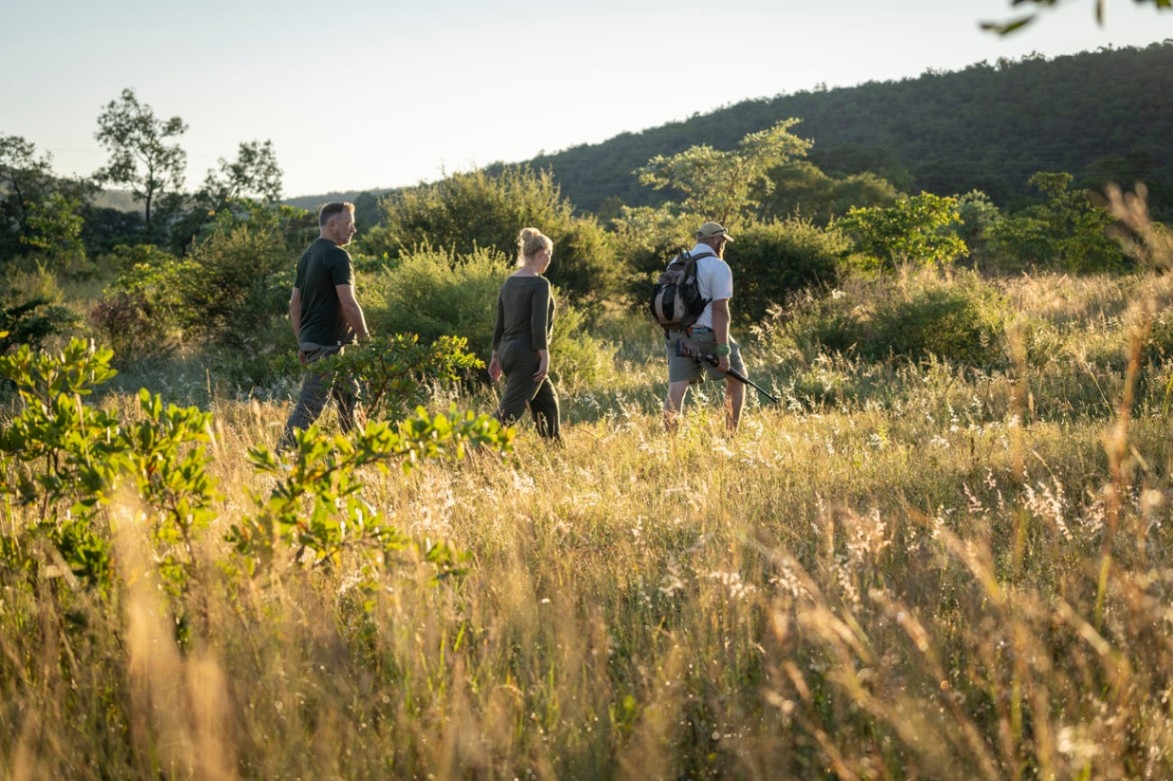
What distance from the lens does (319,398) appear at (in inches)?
230

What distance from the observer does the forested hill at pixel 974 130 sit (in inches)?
2026

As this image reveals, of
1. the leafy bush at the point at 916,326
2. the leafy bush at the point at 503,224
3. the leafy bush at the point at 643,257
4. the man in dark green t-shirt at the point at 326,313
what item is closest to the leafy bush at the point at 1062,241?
the leafy bush at the point at 643,257

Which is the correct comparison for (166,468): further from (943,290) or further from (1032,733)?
(943,290)

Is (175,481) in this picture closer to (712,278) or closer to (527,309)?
(527,309)

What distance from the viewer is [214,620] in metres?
2.47

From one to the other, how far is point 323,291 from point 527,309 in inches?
55.0

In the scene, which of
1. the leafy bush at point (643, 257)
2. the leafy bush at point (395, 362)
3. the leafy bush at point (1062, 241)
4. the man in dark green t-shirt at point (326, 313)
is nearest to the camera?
the leafy bush at point (395, 362)

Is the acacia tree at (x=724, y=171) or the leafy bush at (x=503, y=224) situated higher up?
the acacia tree at (x=724, y=171)

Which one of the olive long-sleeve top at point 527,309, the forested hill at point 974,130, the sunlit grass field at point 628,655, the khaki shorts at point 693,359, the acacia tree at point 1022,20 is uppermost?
the forested hill at point 974,130

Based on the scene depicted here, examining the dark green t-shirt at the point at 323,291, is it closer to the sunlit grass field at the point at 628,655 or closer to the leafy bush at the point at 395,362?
the leafy bush at the point at 395,362

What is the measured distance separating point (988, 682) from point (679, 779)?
95 centimetres

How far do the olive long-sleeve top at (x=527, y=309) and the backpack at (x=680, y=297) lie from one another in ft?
2.85

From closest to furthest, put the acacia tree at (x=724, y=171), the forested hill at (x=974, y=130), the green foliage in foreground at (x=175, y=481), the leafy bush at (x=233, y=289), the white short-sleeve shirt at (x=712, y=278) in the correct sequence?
the green foliage in foreground at (x=175, y=481) → the white short-sleeve shirt at (x=712, y=278) → the leafy bush at (x=233, y=289) → the acacia tree at (x=724, y=171) → the forested hill at (x=974, y=130)

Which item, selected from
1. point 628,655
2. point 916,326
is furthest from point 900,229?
point 628,655
